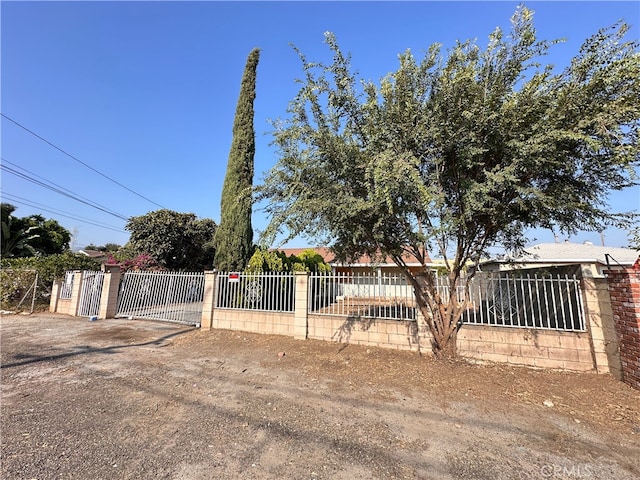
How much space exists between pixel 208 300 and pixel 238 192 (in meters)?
4.57

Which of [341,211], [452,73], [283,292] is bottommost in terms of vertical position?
[283,292]

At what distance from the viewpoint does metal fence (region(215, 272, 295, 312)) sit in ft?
26.3

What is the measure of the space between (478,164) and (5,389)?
827cm

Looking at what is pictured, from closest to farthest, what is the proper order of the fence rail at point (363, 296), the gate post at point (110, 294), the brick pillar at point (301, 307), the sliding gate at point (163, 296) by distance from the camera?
the fence rail at point (363, 296)
the brick pillar at point (301, 307)
the sliding gate at point (163, 296)
the gate post at point (110, 294)

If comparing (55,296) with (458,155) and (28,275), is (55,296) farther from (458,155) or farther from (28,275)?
(458,155)

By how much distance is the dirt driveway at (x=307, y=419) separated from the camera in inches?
107

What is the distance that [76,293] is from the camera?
38.0 ft

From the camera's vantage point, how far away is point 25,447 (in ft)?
9.70

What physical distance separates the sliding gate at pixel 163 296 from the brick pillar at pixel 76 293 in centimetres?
188

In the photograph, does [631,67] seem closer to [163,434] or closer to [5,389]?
[163,434]

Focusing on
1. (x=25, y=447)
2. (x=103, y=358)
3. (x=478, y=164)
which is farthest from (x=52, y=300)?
(x=478, y=164)

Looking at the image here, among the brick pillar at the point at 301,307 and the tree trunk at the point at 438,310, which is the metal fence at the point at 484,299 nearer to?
the brick pillar at the point at 301,307

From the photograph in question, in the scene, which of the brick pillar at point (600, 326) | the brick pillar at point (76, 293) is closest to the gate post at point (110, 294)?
the brick pillar at point (76, 293)

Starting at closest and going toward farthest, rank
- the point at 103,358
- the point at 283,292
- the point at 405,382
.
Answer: the point at 405,382 < the point at 103,358 < the point at 283,292
